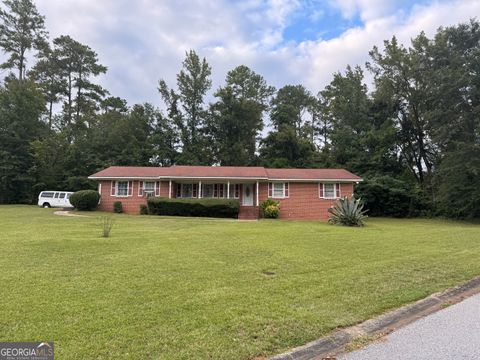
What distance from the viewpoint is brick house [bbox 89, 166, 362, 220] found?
78.4 ft

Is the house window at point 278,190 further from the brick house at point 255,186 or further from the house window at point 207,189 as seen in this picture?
the house window at point 207,189

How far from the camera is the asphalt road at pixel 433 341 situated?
3482mm

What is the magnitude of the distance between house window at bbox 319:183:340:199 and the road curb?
18.2m

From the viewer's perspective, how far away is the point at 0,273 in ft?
19.3

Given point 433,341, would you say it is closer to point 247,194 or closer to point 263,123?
point 247,194

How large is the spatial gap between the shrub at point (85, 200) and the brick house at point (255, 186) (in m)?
0.96

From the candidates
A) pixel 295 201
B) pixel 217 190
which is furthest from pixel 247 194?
pixel 295 201

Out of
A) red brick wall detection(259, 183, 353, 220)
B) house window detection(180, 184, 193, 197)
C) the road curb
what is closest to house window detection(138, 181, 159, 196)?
house window detection(180, 184, 193, 197)

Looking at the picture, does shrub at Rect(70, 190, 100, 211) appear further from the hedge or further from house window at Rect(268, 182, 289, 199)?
house window at Rect(268, 182, 289, 199)

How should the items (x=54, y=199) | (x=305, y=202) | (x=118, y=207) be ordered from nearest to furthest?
(x=118, y=207) → (x=305, y=202) → (x=54, y=199)

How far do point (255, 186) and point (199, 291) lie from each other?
20.2 meters

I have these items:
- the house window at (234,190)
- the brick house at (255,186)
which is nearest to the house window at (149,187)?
the brick house at (255,186)

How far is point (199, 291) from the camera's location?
5152 mm

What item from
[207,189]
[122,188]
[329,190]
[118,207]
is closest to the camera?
[118,207]
